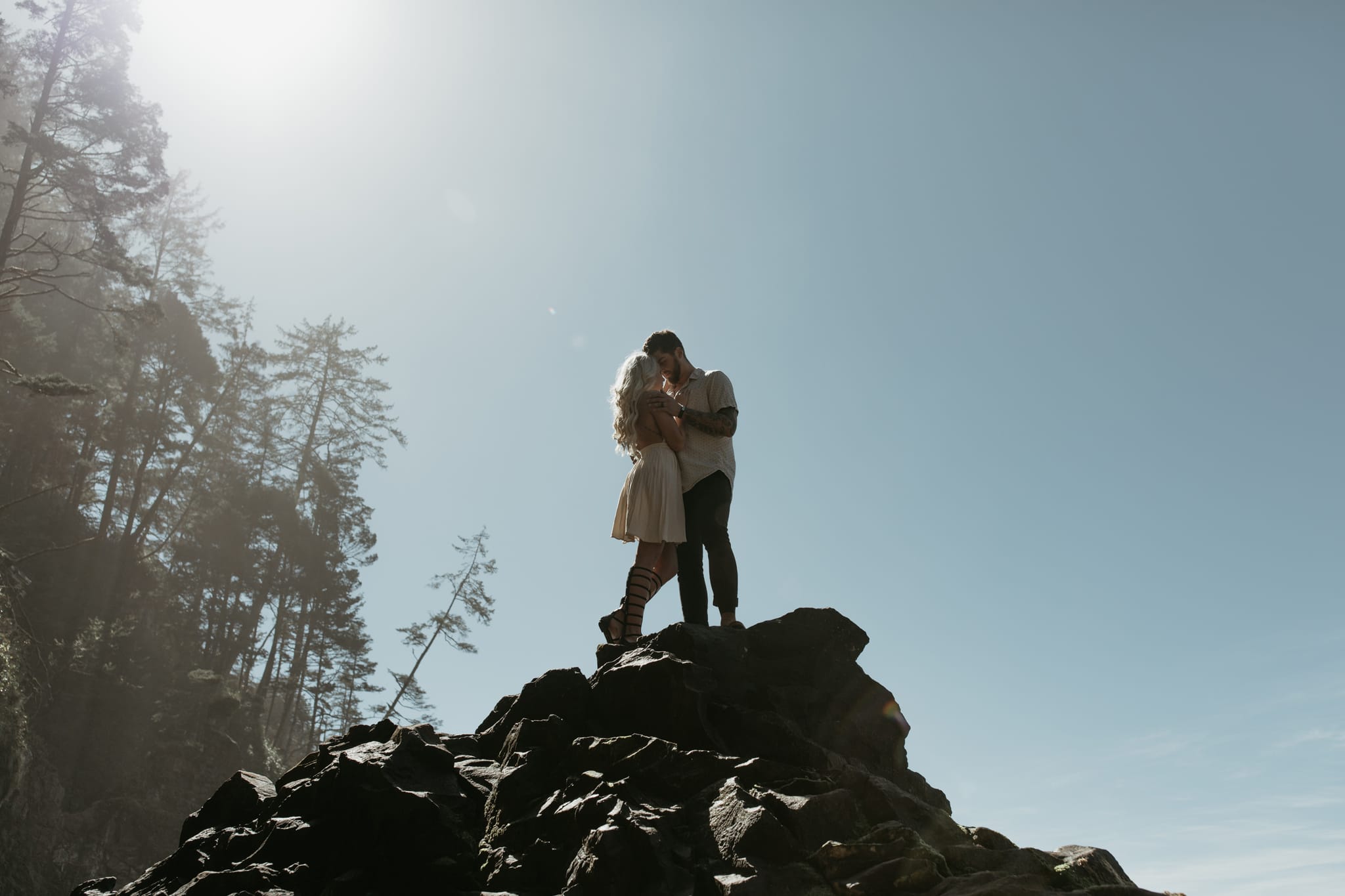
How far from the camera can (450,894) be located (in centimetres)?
416

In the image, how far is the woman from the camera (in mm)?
6402

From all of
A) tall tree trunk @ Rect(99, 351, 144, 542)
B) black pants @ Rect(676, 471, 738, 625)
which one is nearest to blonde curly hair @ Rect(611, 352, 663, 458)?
black pants @ Rect(676, 471, 738, 625)

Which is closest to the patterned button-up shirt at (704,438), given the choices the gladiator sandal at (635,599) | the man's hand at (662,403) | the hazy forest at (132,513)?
the man's hand at (662,403)

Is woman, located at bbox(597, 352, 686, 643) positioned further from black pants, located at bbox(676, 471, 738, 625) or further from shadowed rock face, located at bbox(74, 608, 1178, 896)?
shadowed rock face, located at bbox(74, 608, 1178, 896)

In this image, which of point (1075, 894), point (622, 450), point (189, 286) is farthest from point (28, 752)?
point (1075, 894)

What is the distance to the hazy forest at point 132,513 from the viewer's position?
19.2 meters

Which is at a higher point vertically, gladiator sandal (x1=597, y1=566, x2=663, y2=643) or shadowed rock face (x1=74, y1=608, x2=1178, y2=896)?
gladiator sandal (x1=597, y1=566, x2=663, y2=643)

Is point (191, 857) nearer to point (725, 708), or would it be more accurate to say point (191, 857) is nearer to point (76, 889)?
point (76, 889)

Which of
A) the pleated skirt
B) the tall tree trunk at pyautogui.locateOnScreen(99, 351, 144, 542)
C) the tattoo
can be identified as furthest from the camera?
the tall tree trunk at pyautogui.locateOnScreen(99, 351, 144, 542)

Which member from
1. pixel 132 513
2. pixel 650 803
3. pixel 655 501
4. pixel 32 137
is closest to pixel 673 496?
pixel 655 501

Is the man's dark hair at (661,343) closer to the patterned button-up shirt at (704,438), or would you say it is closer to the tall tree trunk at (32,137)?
the patterned button-up shirt at (704,438)

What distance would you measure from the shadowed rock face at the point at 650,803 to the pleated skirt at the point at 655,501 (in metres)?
0.85

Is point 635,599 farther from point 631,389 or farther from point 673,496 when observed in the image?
point 631,389

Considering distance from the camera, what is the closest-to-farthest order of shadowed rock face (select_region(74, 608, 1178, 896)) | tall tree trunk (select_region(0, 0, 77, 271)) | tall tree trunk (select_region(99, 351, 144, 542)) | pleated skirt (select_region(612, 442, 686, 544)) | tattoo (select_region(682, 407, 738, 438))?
shadowed rock face (select_region(74, 608, 1178, 896)) → pleated skirt (select_region(612, 442, 686, 544)) → tattoo (select_region(682, 407, 738, 438)) → tall tree trunk (select_region(0, 0, 77, 271)) → tall tree trunk (select_region(99, 351, 144, 542))
